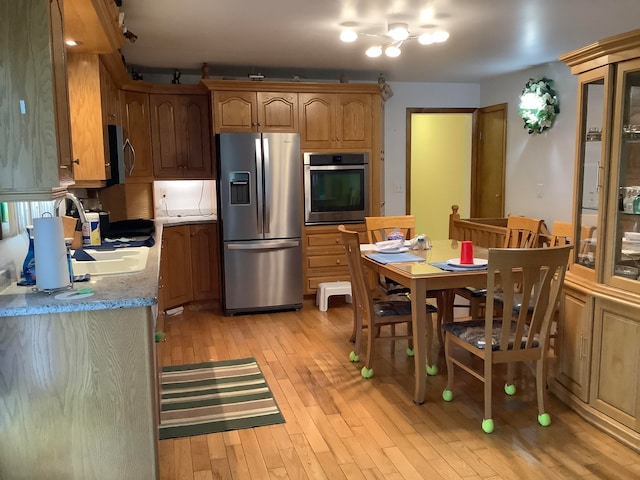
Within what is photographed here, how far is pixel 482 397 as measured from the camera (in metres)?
3.25

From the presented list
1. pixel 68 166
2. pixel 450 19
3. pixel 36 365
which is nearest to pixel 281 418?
pixel 36 365

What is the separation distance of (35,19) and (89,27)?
3.56 ft

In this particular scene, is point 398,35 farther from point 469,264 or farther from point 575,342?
point 575,342

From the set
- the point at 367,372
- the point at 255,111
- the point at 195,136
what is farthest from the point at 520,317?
the point at 195,136

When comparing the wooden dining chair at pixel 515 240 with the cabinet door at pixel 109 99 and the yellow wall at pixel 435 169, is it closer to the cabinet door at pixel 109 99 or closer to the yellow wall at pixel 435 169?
the cabinet door at pixel 109 99

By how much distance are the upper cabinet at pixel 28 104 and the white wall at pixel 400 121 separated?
15.4 feet

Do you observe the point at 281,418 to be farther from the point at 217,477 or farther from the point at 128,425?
the point at 128,425

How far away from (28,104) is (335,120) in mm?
3809

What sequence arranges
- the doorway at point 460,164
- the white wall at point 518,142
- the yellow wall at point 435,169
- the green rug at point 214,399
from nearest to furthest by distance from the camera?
1. the green rug at point 214,399
2. the white wall at point 518,142
3. the doorway at point 460,164
4. the yellow wall at point 435,169

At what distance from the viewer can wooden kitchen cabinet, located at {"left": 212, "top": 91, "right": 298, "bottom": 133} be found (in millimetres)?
5133

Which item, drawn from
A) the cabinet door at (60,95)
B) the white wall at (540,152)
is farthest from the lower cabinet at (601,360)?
the cabinet door at (60,95)

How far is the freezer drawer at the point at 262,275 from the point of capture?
516cm

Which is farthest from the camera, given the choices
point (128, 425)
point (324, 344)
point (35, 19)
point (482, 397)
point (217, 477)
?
point (324, 344)

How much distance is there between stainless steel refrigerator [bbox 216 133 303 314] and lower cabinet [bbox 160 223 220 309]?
0.28 meters
